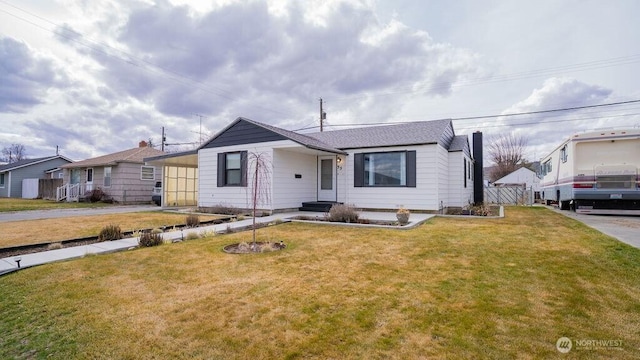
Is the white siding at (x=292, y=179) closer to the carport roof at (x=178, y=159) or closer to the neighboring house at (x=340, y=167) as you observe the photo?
the neighboring house at (x=340, y=167)

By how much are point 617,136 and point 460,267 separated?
12.0 meters

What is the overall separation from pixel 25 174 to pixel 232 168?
29829mm

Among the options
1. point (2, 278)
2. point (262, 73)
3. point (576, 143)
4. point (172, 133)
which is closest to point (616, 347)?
point (2, 278)

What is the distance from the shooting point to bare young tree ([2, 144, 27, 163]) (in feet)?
188

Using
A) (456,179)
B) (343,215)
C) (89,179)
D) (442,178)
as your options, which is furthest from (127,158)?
(456,179)

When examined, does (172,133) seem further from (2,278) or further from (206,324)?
(206,324)

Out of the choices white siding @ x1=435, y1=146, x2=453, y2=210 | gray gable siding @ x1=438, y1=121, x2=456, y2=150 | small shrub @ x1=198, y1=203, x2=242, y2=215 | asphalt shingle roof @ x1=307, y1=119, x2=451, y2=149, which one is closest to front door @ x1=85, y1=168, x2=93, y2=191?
small shrub @ x1=198, y1=203, x2=242, y2=215

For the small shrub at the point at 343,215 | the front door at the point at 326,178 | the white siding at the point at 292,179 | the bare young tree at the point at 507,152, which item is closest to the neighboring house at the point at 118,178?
the white siding at the point at 292,179

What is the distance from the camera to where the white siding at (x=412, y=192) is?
1216 centimetres

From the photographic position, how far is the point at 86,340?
2613 mm

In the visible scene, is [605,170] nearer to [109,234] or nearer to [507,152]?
[109,234]

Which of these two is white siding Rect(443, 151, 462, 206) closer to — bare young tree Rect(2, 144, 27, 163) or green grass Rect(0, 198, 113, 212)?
green grass Rect(0, 198, 113, 212)

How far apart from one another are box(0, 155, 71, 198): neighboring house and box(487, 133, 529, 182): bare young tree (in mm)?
48732

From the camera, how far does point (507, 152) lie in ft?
127
